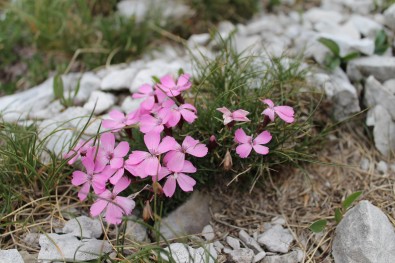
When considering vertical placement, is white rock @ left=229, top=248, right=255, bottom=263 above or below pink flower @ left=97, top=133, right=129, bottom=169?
below

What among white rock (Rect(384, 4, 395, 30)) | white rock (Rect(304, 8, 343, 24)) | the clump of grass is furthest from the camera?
white rock (Rect(304, 8, 343, 24))

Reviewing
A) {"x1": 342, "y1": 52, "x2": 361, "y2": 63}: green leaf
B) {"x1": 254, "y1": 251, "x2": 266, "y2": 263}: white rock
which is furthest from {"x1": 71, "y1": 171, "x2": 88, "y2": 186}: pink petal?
{"x1": 342, "y1": 52, "x2": 361, "y2": 63}: green leaf

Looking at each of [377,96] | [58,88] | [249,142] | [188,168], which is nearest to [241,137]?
[249,142]

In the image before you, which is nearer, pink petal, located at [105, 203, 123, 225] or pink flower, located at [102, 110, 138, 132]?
pink petal, located at [105, 203, 123, 225]

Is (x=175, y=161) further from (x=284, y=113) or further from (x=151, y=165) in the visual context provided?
(x=284, y=113)

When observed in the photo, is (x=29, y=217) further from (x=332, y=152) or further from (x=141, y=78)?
(x=332, y=152)

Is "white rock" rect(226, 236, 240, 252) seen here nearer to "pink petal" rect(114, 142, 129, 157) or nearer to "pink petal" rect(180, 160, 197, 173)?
"pink petal" rect(180, 160, 197, 173)
